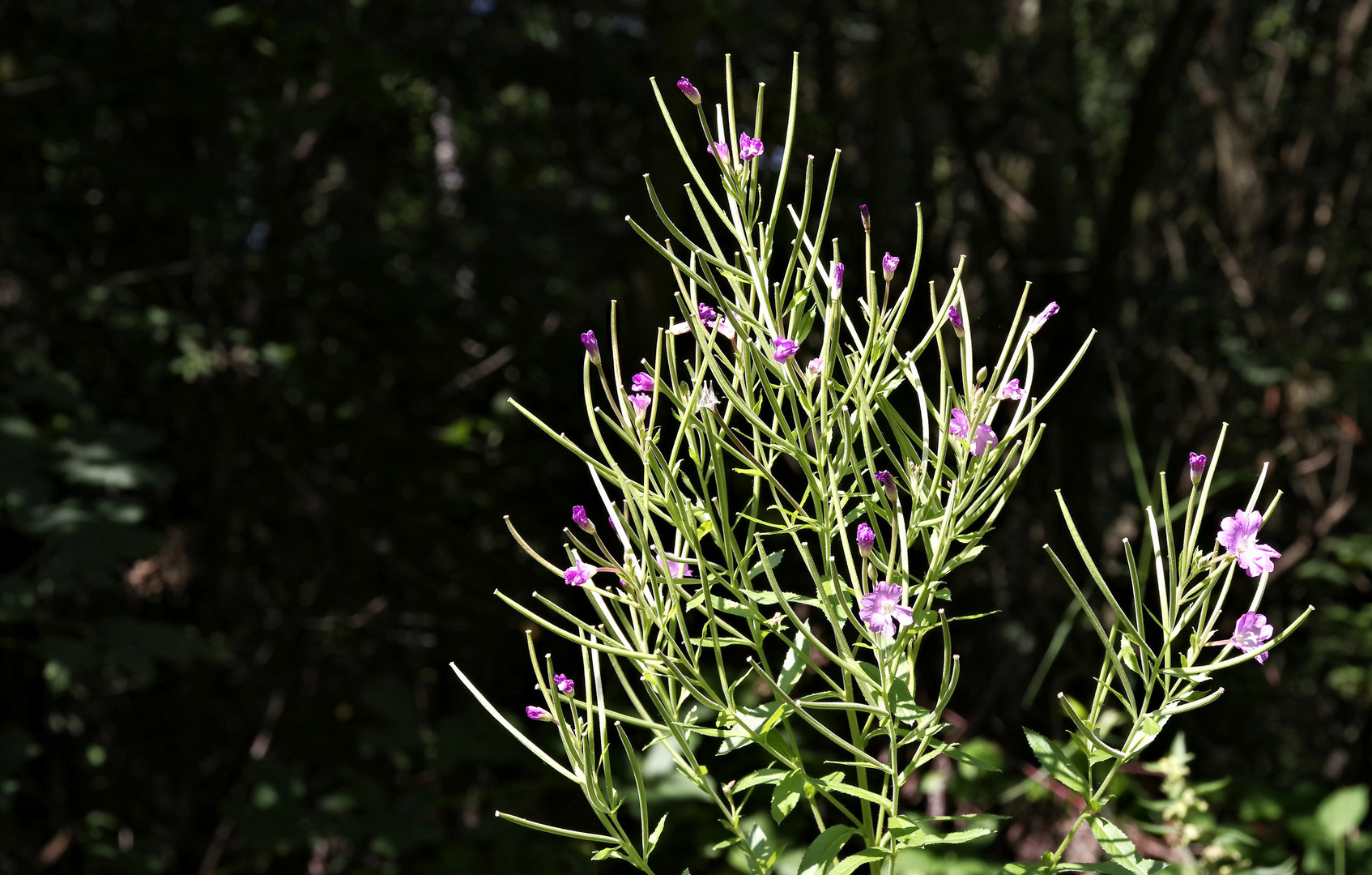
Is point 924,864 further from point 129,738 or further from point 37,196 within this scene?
point 37,196

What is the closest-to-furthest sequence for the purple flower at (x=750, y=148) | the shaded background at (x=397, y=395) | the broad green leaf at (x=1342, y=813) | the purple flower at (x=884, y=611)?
the purple flower at (x=884, y=611) < the purple flower at (x=750, y=148) < the broad green leaf at (x=1342, y=813) < the shaded background at (x=397, y=395)

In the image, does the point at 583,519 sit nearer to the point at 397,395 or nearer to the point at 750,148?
the point at 750,148

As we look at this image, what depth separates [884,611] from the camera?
704mm

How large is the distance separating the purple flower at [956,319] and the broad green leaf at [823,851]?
0.36 meters

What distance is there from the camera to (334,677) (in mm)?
3469

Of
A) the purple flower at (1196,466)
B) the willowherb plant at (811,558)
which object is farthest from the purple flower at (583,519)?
the purple flower at (1196,466)

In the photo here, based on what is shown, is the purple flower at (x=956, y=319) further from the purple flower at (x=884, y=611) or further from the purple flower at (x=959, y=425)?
the purple flower at (x=884, y=611)

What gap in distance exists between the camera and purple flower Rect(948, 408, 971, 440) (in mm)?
771

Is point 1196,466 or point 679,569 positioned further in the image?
point 679,569

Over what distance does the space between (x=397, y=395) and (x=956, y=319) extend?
8.58ft

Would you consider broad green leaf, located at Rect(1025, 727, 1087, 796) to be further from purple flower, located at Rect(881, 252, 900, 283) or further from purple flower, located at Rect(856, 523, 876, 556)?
purple flower, located at Rect(881, 252, 900, 283)

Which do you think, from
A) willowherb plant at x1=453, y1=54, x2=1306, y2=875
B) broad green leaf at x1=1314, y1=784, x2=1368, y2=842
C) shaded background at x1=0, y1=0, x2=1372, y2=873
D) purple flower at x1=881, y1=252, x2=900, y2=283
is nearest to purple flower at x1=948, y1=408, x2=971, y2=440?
willowherb plant at x1=453, y1=54, x2=1306, y2=875

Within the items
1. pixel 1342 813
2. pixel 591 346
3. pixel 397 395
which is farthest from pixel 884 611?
pixel 397 395

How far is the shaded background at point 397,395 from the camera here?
258 cm
